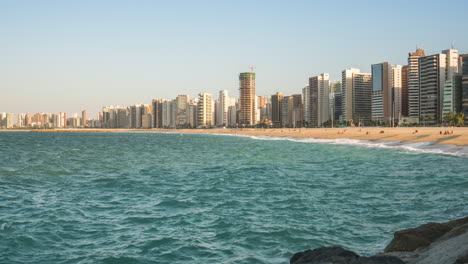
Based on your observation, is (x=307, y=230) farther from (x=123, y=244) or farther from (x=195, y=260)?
(x=123, y=244)

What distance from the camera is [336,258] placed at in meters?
6.66

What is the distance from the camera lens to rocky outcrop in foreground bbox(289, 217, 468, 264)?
6.45 m

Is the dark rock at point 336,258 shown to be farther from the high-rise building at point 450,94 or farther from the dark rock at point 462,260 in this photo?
the high-rise building at point 450,94

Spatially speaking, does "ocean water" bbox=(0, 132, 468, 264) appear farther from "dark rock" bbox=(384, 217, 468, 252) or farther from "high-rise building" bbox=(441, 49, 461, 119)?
"high-rise building" bbox=(441, 49, 461, 119)

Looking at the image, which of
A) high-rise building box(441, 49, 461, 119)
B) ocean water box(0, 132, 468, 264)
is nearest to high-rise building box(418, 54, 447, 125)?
high-rise building box(441, 49, 461, 119)

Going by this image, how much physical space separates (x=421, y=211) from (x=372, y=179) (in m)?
8.97

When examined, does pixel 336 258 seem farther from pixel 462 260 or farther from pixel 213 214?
pixel 213 214

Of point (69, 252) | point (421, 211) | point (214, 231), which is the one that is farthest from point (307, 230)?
point (69, 252)

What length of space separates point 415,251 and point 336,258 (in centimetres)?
265

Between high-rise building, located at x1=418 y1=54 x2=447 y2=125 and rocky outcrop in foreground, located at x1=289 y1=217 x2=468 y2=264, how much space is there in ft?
563

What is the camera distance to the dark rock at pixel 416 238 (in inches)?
345

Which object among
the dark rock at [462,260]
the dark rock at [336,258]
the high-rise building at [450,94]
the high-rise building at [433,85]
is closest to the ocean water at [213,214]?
the dark rock at [336,258]

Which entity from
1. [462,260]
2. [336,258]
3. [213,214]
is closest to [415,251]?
[462,260]

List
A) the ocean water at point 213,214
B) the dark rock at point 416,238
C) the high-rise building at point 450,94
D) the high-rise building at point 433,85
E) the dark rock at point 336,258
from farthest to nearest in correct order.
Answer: the high-rise building at point 433,85
the high-rise building at point 450,94
the ocean water at point 213,214
the dark rock at point 416,238
the dark rock at point 336,258
